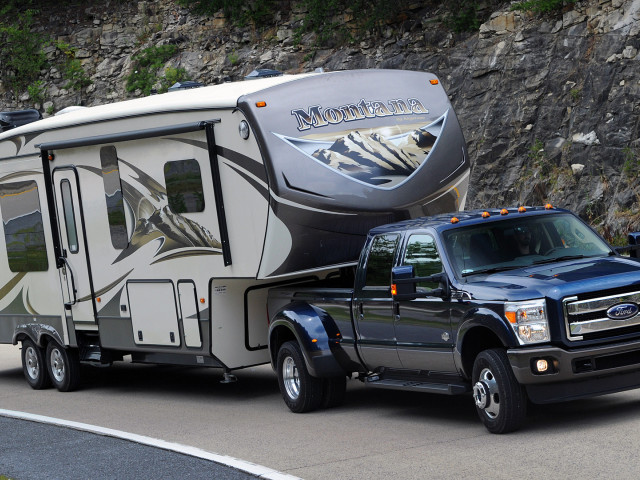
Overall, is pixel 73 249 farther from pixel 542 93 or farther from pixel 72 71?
pixel 72 71

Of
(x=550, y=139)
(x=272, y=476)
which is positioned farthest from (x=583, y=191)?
(x=272, y=476)

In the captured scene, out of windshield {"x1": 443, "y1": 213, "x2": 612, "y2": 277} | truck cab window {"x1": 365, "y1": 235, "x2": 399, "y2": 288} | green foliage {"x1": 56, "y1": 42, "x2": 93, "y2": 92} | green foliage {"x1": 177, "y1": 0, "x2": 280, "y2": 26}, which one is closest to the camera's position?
windshield {"x1": 443, "y1": 213, "x2": 612, "y2": 277}

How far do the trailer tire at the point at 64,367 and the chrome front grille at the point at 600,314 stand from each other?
8.68 meters

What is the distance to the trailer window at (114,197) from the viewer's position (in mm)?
14391

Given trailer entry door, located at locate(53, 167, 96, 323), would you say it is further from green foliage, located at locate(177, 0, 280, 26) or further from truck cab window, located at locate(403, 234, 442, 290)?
green foliage, located at locate(177, 0, 280, 26)

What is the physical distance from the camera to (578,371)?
360 inches

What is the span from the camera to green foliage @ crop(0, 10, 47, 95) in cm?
3747

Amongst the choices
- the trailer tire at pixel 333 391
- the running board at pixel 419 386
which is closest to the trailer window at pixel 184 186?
the trailer tire at pixel 333 391

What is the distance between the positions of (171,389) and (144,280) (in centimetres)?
193

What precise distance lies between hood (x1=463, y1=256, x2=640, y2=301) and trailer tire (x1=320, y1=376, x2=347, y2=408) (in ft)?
8.53

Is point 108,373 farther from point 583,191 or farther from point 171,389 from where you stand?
point 583,191

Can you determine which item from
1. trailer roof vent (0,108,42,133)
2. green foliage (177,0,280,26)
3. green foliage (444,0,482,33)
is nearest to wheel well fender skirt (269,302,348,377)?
trailer roof vent (0,108,42,133)

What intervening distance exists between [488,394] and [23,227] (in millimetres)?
8963

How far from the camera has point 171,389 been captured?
50.4ft
